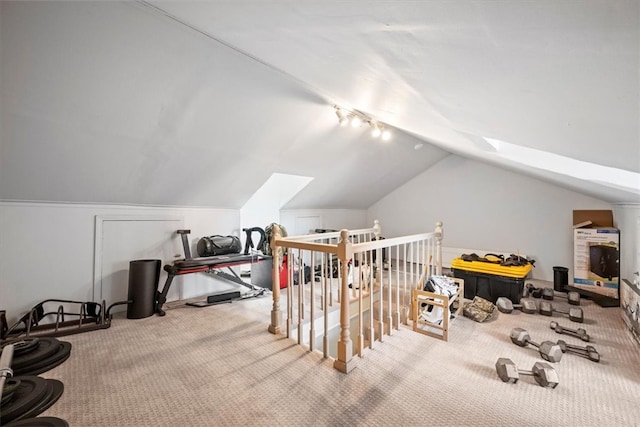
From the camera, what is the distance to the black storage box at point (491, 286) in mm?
3340

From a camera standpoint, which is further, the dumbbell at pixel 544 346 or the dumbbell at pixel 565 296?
the dumbbell at pixel 565 296

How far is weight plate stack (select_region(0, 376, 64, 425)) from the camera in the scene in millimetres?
1393

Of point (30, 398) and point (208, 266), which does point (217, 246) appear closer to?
point (208, 266)

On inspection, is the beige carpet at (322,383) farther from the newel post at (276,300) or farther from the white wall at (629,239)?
the white wall at (629,239)

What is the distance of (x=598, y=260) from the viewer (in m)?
3.52

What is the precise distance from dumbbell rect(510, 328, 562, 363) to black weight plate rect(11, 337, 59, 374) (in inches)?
154

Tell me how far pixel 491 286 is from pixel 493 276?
0.47ft

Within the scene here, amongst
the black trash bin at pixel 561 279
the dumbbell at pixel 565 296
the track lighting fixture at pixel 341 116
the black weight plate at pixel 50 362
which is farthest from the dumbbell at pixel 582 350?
the black weight plate at pixel 50 362

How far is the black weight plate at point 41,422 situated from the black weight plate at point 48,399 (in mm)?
59

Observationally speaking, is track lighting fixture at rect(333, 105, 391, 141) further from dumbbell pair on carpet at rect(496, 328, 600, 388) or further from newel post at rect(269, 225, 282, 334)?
dumbbell pair on carpet at rect(496, 328, 600, 388)

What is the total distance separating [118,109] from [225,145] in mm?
1011

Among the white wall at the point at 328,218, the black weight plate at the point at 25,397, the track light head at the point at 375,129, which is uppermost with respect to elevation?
the track light head at the point at 375,129

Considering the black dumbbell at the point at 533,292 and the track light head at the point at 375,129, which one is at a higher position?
the track light head at the point at 375,129

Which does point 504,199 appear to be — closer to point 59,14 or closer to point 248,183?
point 248,183
